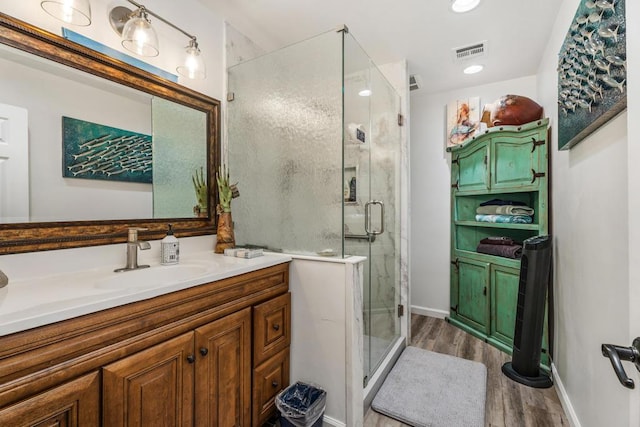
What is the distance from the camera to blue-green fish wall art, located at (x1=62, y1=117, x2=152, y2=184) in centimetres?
127

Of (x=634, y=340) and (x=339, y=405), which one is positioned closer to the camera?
(x=634, y=340)

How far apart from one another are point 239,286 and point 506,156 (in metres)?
2.42

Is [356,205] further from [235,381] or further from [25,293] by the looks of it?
[25,293]

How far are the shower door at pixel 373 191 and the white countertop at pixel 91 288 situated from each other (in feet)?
2.09

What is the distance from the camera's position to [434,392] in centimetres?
192

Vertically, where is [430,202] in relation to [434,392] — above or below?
above

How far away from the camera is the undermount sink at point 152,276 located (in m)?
1.20

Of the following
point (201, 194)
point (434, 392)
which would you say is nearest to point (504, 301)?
point (434, 392)

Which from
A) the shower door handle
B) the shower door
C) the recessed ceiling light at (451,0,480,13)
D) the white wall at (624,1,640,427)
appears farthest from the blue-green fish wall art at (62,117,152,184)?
the recessed ceiling light at (451,0,480,13)

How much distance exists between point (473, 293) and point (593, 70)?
2.12 metres

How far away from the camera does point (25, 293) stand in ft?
3.12

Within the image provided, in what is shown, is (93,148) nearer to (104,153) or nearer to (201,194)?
(104,153)

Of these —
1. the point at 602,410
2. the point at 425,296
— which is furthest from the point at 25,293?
the point at 425,296

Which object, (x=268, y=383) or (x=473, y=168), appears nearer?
(x=268, y=383)
